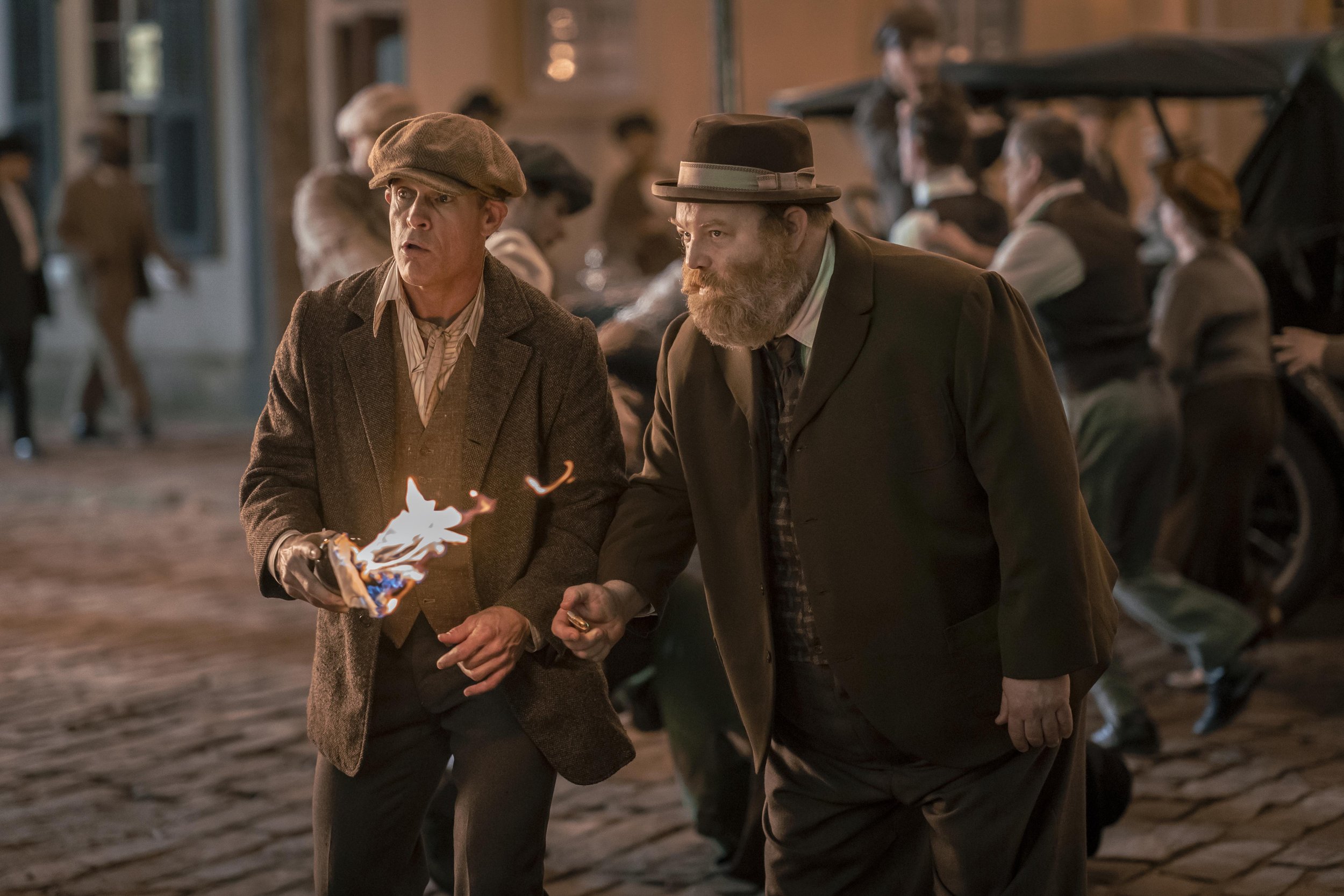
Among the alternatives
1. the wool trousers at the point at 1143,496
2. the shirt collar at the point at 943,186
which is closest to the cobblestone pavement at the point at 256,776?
the wool trousers at the point at 1143,496

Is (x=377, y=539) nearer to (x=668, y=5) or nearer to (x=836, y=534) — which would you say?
(x=836, y=534)

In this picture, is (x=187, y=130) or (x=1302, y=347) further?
(x=187, y=130)

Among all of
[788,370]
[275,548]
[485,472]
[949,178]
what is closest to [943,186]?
[949,178]

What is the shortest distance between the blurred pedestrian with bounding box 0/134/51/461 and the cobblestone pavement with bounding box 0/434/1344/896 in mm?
4809

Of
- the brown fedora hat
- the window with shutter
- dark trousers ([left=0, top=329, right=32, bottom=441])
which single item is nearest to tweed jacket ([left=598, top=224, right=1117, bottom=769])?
the brown fedora hat

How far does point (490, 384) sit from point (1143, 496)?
3.39m

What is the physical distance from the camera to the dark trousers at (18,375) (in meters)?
13.2

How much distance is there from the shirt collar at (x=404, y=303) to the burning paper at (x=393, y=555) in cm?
41

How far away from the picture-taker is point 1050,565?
116 inches

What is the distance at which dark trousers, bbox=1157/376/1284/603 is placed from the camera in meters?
6.72

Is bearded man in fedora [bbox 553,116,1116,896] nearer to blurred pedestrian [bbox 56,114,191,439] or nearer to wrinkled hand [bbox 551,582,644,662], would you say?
wrinkled hand [bbox 551,582,644,662]

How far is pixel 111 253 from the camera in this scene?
14.1m

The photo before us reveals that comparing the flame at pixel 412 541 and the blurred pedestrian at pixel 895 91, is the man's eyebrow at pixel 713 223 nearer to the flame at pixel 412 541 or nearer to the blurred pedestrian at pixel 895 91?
the flame at pixel 412 541

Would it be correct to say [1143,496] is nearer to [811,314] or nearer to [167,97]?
[811,314]
